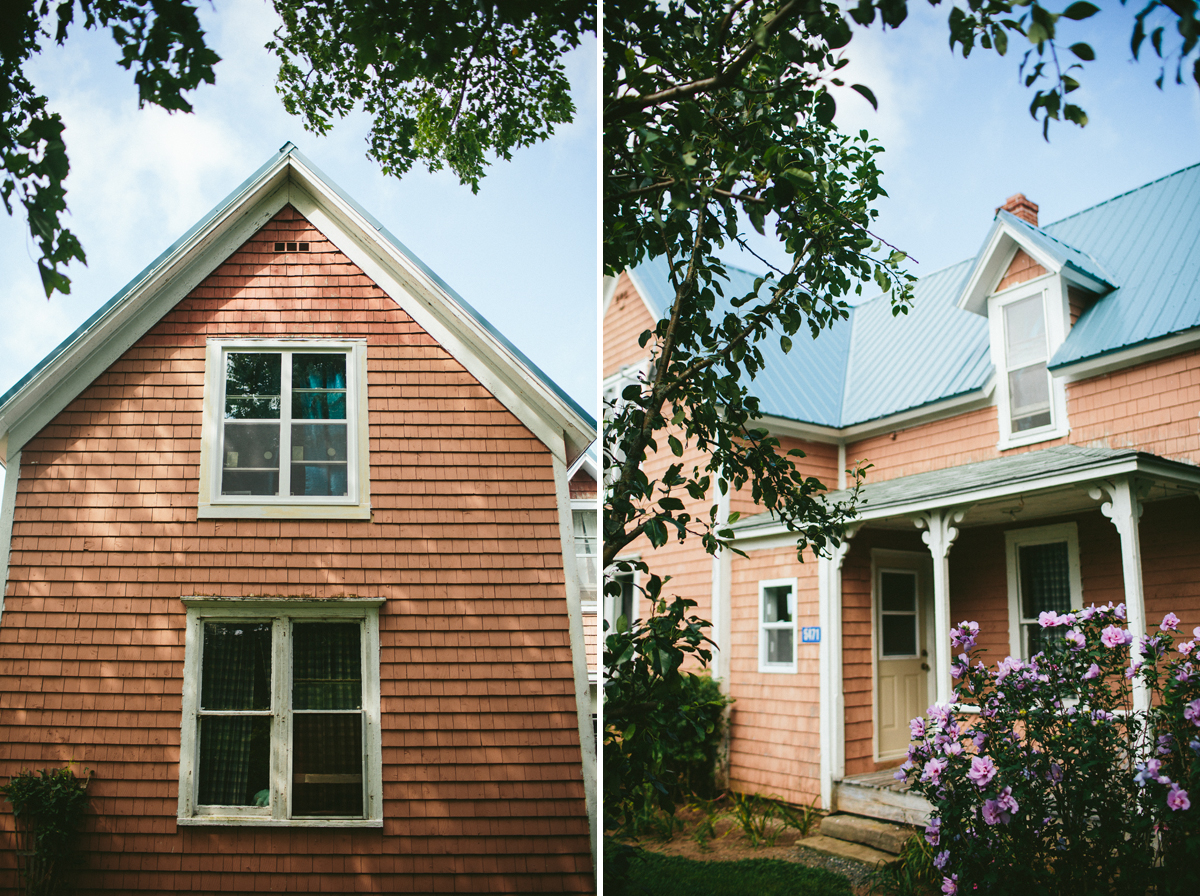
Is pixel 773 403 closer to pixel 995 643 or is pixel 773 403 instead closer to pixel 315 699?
pixel 995 643

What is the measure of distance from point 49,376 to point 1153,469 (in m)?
2.83

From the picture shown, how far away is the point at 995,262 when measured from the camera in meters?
2.18

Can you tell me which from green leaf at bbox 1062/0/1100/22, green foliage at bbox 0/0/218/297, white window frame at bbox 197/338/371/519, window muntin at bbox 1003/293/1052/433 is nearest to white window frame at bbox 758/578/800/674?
window muntin at bbox 1003/293/1052/433

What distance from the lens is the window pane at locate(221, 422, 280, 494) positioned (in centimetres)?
181

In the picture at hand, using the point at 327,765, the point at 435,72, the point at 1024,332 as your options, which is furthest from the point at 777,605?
the point at 435,72

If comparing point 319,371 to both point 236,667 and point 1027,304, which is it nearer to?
point 236,667

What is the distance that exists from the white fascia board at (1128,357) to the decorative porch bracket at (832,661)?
1.51 meters

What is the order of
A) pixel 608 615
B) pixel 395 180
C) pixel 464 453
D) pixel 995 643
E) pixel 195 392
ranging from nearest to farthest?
pixel 195 392 → pixel 395 180 → pixel 464 453 → pixel 995 643 → pixel 608 615

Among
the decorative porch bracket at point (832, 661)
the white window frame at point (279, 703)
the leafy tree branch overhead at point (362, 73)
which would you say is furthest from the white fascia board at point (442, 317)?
the decorative porch bracket at point (832, 661)

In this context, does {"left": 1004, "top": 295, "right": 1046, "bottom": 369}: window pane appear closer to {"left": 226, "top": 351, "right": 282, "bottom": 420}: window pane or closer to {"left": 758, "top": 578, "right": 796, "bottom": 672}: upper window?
{"left": 758, "top": 578, "right": 796, "bottom": 672}: upper window

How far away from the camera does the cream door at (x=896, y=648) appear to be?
4.02m

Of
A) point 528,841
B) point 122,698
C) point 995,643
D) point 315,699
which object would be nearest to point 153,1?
point 122,698

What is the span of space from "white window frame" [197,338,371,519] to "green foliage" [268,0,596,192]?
0.52 metres

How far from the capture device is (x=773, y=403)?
9.96ft
